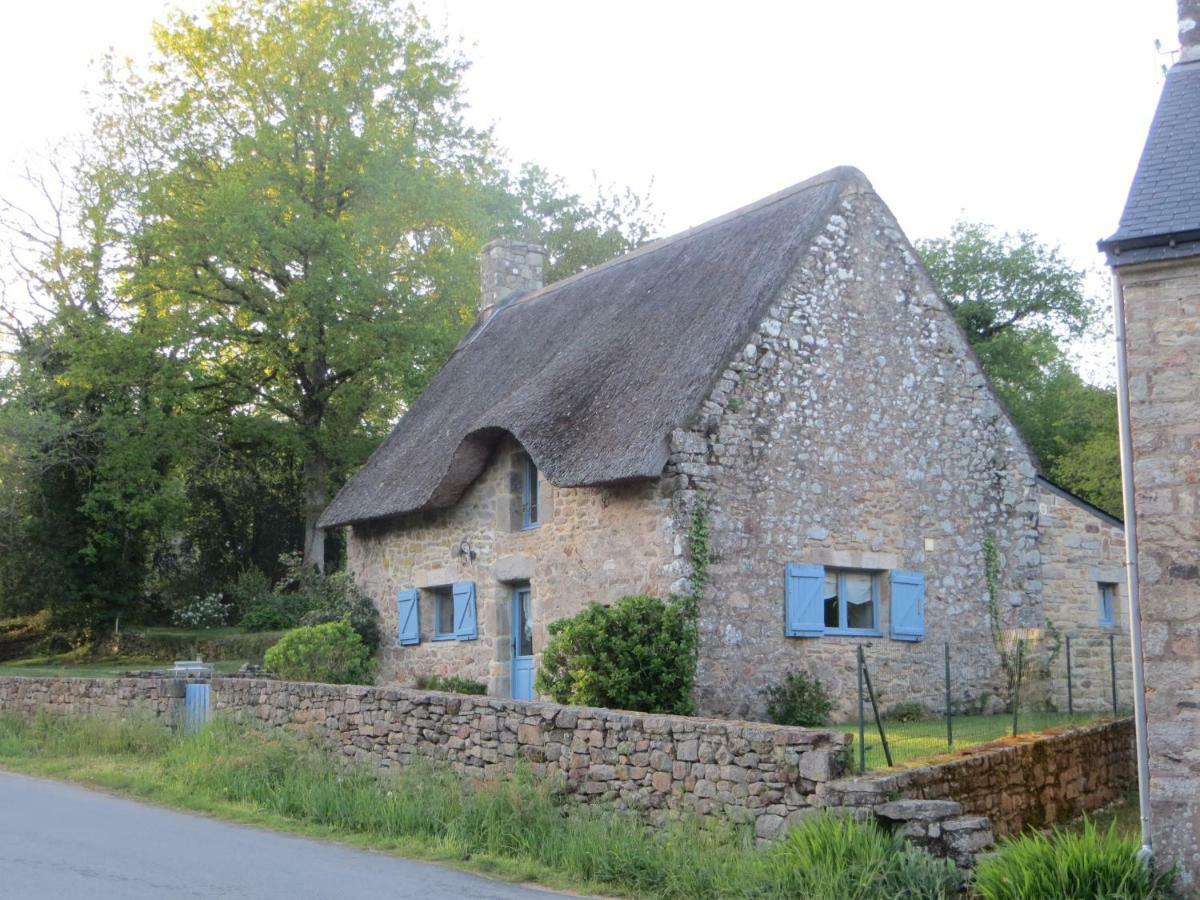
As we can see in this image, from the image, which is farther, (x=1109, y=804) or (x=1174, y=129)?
(x=1109, y=804)

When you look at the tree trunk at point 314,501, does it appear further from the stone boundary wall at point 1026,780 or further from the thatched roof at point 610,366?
the stone boundary wall at point 1026,780

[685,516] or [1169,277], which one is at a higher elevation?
[1169,277]

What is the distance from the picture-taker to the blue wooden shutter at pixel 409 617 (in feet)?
55.7

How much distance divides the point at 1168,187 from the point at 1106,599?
9964 mm

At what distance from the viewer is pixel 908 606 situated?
14.4 meters

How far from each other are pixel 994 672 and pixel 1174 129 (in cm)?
819

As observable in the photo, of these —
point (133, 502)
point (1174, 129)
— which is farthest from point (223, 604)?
point (1174, 129)

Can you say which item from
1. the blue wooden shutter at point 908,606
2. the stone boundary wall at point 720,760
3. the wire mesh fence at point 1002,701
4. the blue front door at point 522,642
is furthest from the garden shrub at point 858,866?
the blue front door at point 522,642

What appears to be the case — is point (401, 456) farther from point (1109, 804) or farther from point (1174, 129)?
point (1174, 129)

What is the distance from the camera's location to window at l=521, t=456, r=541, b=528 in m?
15.3

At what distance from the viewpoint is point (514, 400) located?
15102 millimetres

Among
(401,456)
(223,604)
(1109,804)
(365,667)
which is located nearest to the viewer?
(1109,804)

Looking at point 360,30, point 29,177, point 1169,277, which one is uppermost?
point 360,30

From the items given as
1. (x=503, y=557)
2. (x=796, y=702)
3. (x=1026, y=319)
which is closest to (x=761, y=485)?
(x=796, y=702)
